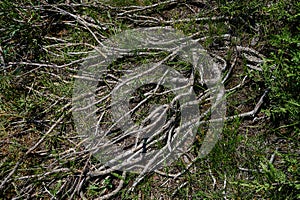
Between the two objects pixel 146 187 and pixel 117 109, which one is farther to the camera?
pixel 117 109

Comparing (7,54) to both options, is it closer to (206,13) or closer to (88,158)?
(88,158)

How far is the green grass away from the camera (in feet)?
5.59

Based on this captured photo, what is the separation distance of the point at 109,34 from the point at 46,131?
575 millimetres

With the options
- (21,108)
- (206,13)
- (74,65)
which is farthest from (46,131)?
(206,13)

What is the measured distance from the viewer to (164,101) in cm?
191

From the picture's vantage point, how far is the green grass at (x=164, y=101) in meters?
1.70

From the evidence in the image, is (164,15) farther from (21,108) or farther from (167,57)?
(21,108)

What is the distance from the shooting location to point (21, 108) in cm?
201

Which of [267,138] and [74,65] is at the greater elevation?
[74,65]

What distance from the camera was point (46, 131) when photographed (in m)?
1.95

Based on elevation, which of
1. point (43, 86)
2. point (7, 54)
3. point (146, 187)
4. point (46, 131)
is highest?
point (7, 54)

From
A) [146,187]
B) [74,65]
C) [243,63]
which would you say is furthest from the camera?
[74,65]

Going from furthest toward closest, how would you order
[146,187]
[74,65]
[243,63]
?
[74,65] → [243,63] → [146,187]

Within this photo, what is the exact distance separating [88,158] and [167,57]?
23.3 inches
